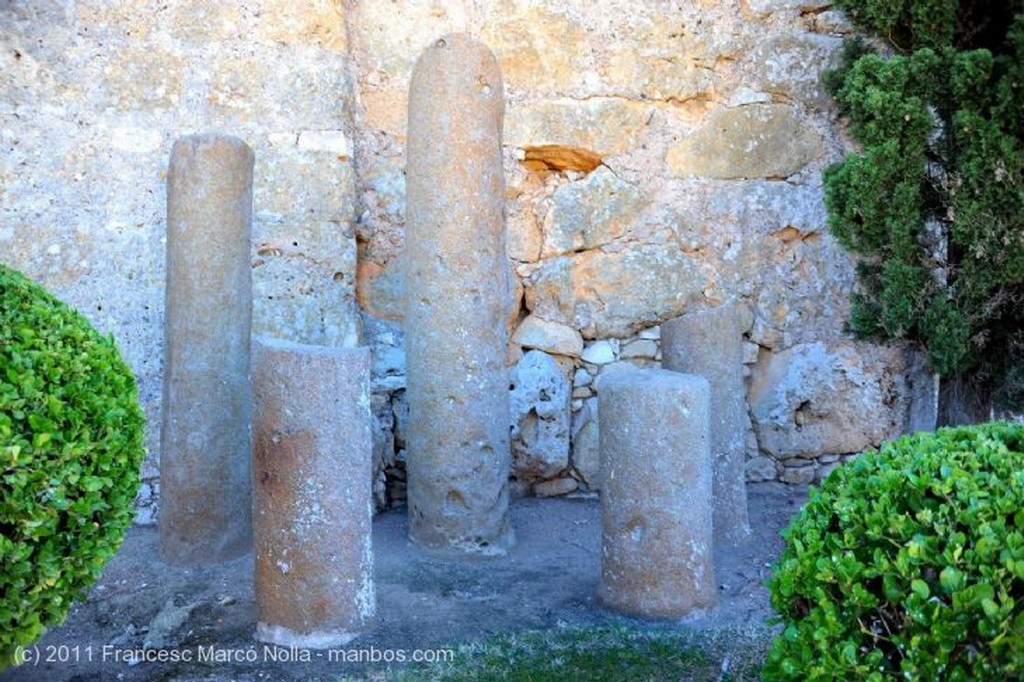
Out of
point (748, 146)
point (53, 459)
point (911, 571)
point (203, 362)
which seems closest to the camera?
point (911, 571)

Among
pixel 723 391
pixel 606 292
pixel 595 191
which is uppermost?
pixel 595 191

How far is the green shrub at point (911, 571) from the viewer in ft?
6.67

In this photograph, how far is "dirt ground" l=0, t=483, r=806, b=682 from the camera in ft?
11.3

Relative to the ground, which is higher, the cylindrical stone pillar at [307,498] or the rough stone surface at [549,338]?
the rough stone surface at [549,338]

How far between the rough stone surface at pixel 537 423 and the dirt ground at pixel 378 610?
70 centimetres

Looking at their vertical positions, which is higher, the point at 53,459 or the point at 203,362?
the point at 203,362

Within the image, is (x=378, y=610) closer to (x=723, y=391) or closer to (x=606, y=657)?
(x=606, y=657)

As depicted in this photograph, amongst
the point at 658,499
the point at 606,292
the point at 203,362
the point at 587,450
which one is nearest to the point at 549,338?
the point at 606,292

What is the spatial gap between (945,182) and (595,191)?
82.5 inches

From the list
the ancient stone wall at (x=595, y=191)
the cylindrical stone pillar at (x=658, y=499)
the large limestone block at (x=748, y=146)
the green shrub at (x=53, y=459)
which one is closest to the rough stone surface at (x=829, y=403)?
the ancient stone wall at (x=595, y=191)

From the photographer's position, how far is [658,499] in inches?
155

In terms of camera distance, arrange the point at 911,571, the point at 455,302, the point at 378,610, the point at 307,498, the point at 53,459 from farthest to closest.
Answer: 1. the point at 455,302
2. the point at 378,610
3. the point at 307,498
4. the point at 53,459
5. the point at 911,571

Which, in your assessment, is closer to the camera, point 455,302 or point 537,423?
point 455,302

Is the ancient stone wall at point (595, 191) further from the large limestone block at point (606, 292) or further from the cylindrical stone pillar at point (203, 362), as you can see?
the cylindrical stone pillar at point (203, 362)
